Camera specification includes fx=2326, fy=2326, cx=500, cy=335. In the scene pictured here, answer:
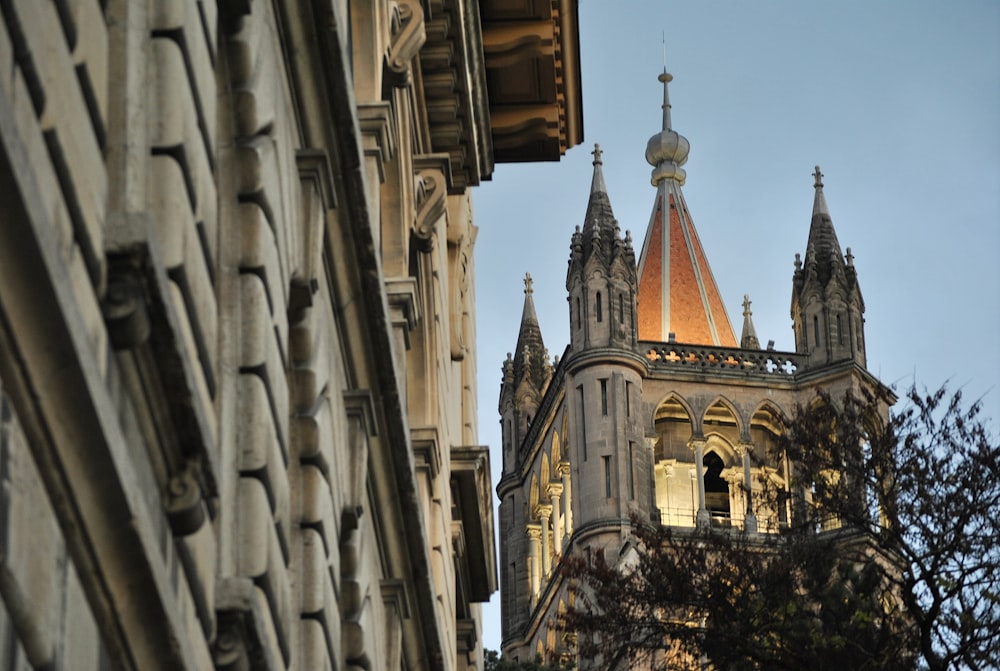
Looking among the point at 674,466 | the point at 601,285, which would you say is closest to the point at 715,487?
the point at 674,466

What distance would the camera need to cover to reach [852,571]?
91.1ft

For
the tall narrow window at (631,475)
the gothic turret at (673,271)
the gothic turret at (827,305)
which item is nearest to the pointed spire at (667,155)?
the gothic turret at (673,271)

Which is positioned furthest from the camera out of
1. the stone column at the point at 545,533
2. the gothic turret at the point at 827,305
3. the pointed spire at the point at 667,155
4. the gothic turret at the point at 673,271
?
the pointed spire at the point at 667,155

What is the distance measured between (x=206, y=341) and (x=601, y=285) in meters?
77.8

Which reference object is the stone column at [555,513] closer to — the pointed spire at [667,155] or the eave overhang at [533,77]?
the pointed spire at [667,155]

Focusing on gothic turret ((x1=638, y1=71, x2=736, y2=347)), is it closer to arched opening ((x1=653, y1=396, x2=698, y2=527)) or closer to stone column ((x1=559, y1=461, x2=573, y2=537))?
arched opening ((x1=653, y1=396, x2=698, y2=527))

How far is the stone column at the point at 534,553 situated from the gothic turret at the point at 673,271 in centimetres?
1020

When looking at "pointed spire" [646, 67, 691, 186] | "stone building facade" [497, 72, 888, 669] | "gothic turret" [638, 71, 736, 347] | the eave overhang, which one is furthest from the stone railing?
the eave overhang

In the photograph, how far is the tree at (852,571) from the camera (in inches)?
974

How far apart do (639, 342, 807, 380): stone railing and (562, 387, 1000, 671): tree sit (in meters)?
54.7

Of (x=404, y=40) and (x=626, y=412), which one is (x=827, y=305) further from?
(x=404, y=40)

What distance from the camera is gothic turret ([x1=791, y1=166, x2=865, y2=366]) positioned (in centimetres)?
8438

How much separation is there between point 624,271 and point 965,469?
59.3m

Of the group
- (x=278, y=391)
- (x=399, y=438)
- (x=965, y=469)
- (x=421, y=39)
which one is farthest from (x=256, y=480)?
(x=965, y=469)
